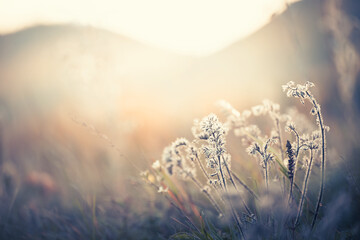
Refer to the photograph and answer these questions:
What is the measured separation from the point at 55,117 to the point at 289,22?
19.0ft

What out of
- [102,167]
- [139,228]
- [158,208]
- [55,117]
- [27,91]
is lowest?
[139,228]

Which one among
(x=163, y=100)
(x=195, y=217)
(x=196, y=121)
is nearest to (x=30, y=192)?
(x=195, y=217)

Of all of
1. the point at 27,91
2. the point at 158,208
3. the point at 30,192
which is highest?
the point at 27,91

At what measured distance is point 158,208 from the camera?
88.1 inches

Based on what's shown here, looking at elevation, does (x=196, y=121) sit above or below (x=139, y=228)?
above

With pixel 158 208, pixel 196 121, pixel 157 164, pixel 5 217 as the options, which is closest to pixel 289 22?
pixel 196 121

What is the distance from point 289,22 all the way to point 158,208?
186 cm

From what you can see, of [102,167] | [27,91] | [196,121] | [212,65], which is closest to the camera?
[196,121]

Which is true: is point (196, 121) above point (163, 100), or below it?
below

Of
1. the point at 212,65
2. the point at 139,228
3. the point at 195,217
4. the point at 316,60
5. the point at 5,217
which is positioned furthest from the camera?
the point at 212,65

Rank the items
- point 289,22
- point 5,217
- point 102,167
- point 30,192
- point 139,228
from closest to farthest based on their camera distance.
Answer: point 139,228
point 289,22
point 5,217
point 30,192
point 102,167

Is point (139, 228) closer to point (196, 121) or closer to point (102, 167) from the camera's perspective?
point (196, 121)

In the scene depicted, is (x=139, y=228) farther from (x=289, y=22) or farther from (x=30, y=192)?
(x=30, y=192)

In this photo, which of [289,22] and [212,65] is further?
[212,65]
